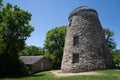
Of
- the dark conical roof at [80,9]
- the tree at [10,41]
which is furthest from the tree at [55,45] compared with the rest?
the dark conical roof at [80,9]

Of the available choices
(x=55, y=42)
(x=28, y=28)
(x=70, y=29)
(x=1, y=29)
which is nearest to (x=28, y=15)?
(x=28, y=28)

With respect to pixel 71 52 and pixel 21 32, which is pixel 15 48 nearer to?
pixel 21 32

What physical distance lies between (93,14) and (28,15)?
982 centimetres

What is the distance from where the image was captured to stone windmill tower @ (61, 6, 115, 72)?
72.8 feet

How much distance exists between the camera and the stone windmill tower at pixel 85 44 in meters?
22.2

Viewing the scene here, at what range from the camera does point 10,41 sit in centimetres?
2522

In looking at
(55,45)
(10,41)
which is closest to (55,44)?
(55,45)

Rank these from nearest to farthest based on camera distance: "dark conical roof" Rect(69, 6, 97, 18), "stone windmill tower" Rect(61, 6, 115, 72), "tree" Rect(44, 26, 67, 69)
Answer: "stone windmill tower" Rect(61, 6, 115, 72), "dark conical roof" Rect(69, 6, 97, 18), "tree" Rect(44, 26, 67, 69)

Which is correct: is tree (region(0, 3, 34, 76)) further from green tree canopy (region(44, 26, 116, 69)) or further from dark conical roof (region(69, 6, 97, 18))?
green tree canopy (region(44, 26, 116, 69))

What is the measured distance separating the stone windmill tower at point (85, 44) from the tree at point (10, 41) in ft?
22.6

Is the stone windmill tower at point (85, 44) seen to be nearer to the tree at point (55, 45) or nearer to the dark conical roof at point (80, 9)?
the dark conical roof at point (80, 9)

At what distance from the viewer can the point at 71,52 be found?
77.6ft

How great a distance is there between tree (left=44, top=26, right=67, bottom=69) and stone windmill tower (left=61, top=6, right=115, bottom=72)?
2109cm

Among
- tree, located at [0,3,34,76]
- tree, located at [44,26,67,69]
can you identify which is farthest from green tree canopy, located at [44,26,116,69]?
tree, located at [0,3,34,76]
